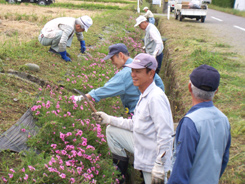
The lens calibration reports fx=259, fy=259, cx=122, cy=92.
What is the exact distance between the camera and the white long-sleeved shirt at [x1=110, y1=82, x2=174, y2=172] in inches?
94.0

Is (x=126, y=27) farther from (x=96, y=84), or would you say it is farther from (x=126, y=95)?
(x=126, y=95)

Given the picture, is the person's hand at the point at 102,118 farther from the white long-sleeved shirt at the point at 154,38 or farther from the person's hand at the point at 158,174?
the white long-sleeved shirt at the point at 154,38

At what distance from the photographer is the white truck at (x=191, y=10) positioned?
17.2 metres

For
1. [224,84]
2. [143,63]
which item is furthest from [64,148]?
[224,84]

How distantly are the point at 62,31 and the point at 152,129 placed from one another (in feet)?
12.7

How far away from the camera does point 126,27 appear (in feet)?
42.2

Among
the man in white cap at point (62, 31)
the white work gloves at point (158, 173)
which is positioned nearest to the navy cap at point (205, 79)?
the white work gloves at point (158, 173)

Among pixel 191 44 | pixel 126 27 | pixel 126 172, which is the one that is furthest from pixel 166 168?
pixel 126 27

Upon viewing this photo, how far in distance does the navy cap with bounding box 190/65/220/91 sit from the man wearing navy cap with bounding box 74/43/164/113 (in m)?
1.58

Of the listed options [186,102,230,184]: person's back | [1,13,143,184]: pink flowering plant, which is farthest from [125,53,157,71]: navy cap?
[1,13,143,184]: pink flowering plant

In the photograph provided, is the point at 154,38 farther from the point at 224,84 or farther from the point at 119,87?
the point at 119,87

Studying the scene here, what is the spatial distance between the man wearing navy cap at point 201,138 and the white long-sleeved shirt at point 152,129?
0.46 metres

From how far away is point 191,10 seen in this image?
56.6 feet

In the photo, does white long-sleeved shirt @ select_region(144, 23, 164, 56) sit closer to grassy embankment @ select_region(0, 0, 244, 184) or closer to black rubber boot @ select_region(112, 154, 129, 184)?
grassy embankment @ select_region(0, 0, 244, 184)
